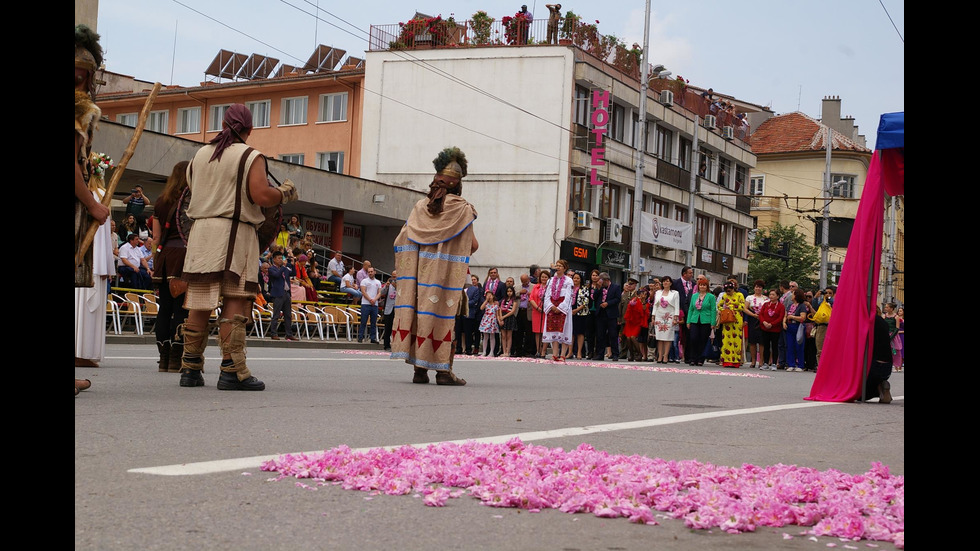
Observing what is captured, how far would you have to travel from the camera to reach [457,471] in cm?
507

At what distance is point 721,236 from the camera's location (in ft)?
215

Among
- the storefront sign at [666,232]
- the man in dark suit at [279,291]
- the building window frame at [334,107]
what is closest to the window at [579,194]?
the storefront sign at [666,232]

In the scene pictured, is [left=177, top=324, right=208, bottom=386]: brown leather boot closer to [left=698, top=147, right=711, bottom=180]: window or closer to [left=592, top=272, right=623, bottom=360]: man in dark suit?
[left=592, top=272, right=623, bottom=360]: man in dark suit

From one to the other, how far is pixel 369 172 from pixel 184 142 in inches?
640

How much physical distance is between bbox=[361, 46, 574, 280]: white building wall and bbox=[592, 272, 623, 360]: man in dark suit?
20121mm

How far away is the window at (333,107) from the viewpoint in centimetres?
5162

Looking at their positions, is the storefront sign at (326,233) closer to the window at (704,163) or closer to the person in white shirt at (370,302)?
the person in white shirt at (370,302)

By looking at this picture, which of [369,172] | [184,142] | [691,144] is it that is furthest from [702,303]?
[691,144]

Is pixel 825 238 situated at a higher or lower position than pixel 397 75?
lower

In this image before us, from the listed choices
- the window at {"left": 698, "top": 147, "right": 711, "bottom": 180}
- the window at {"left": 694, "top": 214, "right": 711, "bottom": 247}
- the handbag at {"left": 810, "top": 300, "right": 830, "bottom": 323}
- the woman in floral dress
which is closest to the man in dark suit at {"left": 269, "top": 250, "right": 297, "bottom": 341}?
the woman in floral dress

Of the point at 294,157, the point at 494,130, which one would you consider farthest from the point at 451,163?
the point at 294,157

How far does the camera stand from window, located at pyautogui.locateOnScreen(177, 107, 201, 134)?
56.0 meters

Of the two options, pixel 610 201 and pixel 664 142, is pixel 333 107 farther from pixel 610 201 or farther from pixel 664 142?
pixel 664 142
